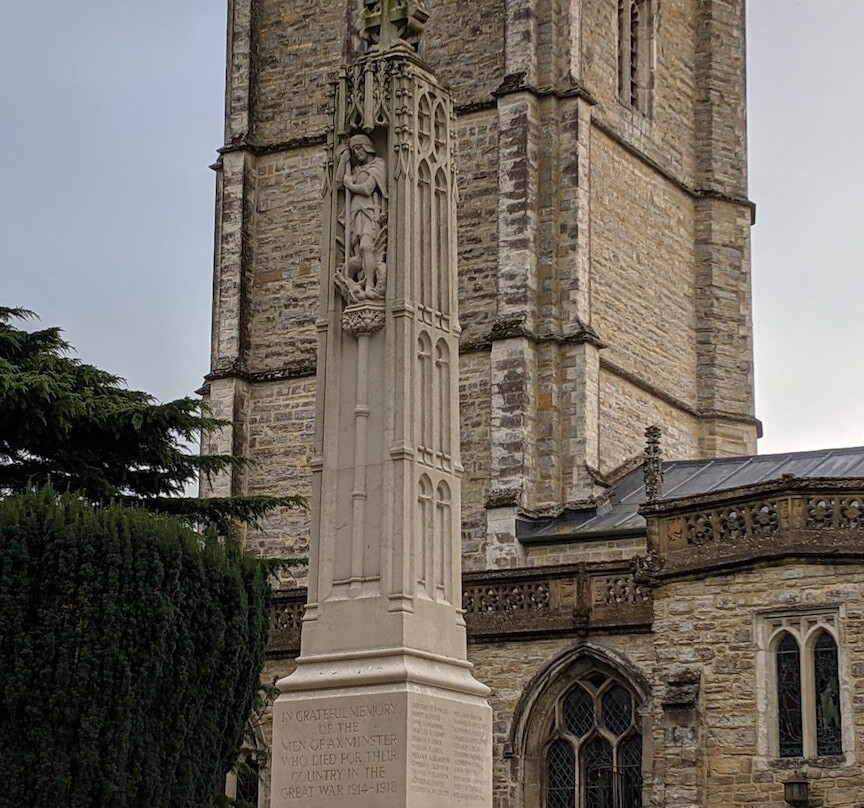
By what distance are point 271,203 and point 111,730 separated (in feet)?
65.9

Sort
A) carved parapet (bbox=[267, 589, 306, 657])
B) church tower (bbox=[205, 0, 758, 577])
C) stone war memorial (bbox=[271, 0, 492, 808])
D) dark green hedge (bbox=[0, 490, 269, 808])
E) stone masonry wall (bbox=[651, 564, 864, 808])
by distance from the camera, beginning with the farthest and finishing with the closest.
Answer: church tower (bbox=[205, 0, 758, 577])
carved parapet (bbox=[267, 589, 306, 657])
stone masonry wall (bbox=[651, 564, 864, 808])
dark green hedge (bbox=[0, 490, 269, 808])
stone war memorial (bbox=[271, 0, 492, 808])

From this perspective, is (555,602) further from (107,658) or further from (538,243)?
(538,243)

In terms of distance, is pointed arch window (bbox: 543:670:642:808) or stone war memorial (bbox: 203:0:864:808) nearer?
stone war memorial (bbox: 203:0:864:808)

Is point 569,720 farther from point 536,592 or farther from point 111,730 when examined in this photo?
point 111,730

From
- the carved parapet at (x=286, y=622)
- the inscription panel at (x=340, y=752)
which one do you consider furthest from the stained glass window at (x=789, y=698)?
the inscription panel at (x=340, y=752)

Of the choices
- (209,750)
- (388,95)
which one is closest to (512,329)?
(209,750)

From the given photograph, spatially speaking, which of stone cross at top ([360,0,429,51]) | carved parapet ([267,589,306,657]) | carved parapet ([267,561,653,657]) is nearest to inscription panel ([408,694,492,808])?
stone cross at top ([360,0,429,51])

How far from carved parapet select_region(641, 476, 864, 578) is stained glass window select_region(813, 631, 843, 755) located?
37.3 inches

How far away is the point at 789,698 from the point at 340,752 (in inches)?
389

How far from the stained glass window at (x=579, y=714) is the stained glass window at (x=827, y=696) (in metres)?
3.86

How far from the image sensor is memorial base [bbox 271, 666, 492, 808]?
11625mm

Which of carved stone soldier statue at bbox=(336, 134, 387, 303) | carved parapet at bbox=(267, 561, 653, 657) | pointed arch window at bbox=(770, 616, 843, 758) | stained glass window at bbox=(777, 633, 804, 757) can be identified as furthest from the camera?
carved parapet at bbox=(267, 561, 653, 657)

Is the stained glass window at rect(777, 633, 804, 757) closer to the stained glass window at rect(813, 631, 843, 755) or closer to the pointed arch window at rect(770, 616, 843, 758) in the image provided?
the pointed arch window at rect(770, 616, 843, 758)

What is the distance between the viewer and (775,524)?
821 inches
